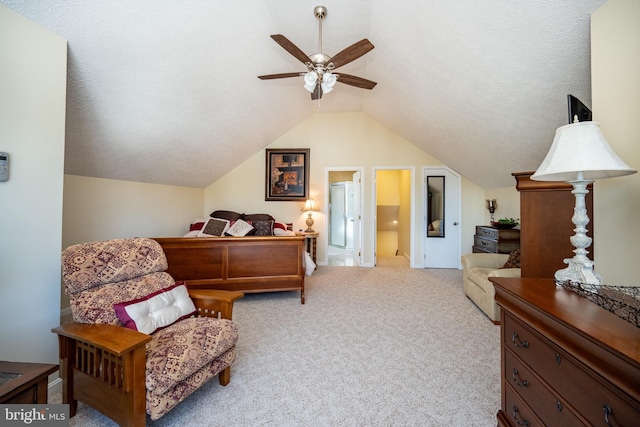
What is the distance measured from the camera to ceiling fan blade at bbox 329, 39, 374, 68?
2137 mm

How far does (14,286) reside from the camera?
5.08 ft

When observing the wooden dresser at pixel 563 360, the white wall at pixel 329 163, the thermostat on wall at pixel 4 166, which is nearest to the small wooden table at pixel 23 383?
the thermostat on wall at pixel 4 166

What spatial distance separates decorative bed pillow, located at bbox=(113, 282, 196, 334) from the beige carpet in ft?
1.73

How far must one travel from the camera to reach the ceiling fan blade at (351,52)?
7.01 ft

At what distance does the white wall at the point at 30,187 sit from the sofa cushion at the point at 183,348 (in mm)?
801

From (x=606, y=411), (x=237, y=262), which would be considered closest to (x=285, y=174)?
(x=237, y=262)

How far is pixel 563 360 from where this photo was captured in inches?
34.8

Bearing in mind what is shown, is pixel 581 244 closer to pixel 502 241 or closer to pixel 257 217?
pixel 502 241

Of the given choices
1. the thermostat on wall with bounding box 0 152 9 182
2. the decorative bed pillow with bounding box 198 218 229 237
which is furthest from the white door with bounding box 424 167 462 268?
the thermostat on wall with bounding box 0 152 9 182

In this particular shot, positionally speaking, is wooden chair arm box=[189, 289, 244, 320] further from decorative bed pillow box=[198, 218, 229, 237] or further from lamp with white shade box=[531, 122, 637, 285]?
decorative bed pillow box=[198, 218, 229, 237]

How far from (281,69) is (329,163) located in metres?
2.28

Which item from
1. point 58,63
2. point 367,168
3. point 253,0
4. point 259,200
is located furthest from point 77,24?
point 367,168

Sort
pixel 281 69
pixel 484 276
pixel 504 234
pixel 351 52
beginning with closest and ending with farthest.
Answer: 1. pixel 351 52
2. pixel 484 276
3. pixel 281 69
4. pixel 504 234

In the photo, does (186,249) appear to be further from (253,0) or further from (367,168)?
(367,168)
